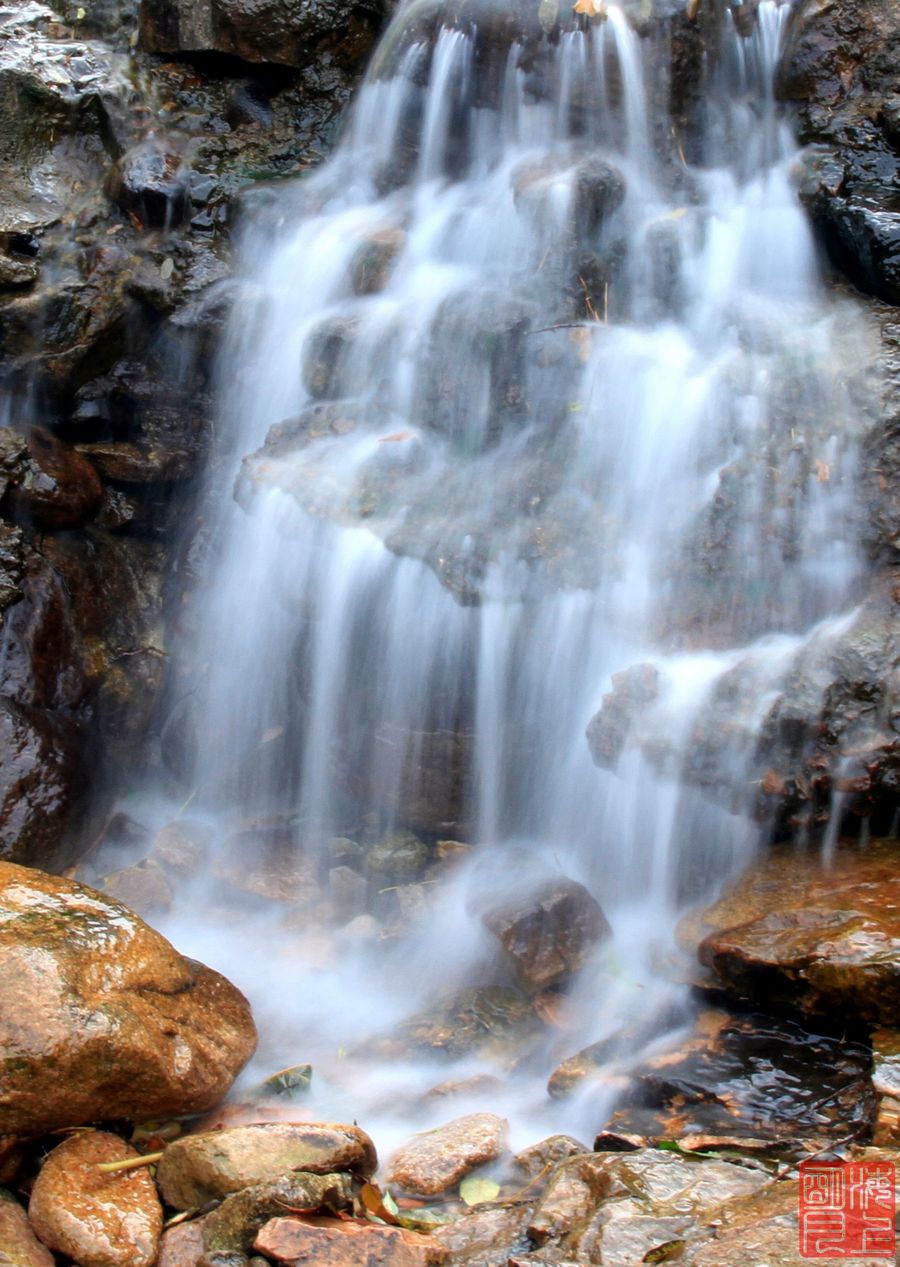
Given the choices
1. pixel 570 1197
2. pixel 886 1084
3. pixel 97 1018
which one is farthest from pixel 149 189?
pixel 886 1084

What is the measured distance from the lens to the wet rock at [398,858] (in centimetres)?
575

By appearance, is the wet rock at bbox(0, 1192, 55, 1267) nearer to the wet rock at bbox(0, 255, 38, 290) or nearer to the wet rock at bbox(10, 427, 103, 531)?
the wet rock at bbox(10, 427, 103, 531)

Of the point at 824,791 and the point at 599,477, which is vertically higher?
the point at 599,477

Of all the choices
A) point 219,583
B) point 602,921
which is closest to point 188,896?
point 219,583

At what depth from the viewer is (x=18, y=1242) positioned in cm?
309

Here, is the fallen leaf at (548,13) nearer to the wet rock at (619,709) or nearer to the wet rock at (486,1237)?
the wet rock at (619,709)

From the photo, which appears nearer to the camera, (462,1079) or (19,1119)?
(19,1119)

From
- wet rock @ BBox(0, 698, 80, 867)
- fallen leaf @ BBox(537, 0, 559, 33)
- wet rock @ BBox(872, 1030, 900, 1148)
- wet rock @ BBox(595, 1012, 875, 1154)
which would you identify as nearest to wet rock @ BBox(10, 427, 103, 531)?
wet rock @ BBox(0, 698, 80, 867)

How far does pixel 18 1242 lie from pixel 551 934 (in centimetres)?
248

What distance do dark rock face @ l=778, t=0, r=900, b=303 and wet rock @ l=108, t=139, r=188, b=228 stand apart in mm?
4600

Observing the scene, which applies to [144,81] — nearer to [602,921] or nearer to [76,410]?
[76,410]

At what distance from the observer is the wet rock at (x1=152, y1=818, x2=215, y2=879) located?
20.0 ft

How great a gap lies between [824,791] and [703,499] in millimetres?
1813

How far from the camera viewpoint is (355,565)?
6062 millimetres
